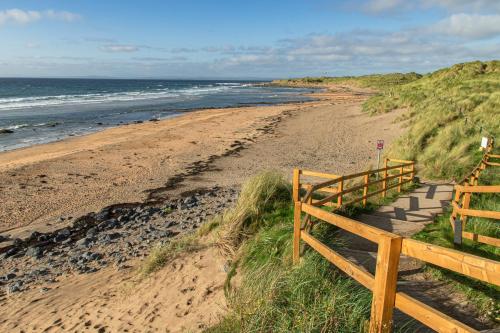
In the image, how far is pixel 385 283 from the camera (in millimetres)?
2936

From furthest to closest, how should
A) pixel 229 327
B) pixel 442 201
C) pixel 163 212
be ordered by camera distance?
pixel 163 212 → pixel 442 201 → pixel 229 327

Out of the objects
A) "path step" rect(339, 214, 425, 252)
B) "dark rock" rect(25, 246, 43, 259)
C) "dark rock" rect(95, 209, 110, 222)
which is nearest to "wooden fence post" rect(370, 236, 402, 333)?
"path step" rect(339, 214, 425, 252)

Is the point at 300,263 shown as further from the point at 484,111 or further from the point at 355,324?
the point at 484,111

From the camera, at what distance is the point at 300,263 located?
4.59 metres

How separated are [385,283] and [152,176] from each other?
13.2 metres

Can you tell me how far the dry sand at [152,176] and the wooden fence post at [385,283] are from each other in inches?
96.9

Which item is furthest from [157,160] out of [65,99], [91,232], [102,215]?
[65,99]

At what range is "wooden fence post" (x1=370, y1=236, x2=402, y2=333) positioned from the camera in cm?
285

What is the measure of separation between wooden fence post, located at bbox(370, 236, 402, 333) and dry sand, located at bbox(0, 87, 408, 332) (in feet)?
8.07

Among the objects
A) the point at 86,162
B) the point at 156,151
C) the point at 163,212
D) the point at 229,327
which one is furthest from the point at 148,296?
the point at 156,151

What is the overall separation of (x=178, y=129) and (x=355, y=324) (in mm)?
25448

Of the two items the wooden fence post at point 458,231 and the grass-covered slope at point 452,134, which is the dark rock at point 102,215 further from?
the grass-covered slope at point 452,134

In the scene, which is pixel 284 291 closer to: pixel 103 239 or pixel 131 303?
pixel 131 303

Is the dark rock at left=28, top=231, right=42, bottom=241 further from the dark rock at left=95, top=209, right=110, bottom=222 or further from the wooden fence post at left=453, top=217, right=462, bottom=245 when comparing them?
the wooden fence post at left=453, top=217, right=462, bottom=245
